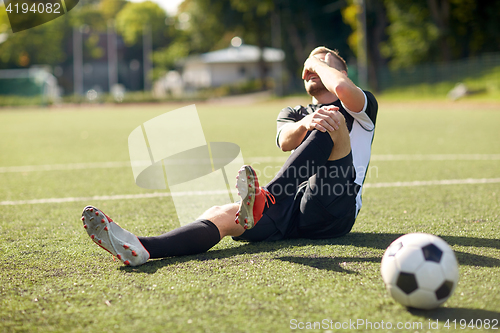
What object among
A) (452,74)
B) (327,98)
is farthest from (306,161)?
(452,74)

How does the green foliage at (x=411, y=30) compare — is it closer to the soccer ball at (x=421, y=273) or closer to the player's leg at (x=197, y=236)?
the player's leg at (x=197, y=236)

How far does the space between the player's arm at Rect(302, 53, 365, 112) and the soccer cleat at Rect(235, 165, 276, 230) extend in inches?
29.9

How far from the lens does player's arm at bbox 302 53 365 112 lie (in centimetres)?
281

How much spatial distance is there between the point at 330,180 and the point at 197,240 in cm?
89

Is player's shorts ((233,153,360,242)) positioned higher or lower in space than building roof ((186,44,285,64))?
lower

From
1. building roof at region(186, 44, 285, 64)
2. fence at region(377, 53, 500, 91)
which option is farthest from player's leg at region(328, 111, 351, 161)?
building roof at region(186, 44, 285, 64)

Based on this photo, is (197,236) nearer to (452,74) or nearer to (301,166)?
(301,166)

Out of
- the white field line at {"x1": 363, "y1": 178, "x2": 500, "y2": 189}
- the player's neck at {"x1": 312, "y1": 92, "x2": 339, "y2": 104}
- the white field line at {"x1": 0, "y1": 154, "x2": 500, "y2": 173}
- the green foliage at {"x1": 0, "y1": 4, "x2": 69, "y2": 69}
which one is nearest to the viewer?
the player's neck at {"x1": 312, "y1": 92, "x2": 339, "y2": 104}

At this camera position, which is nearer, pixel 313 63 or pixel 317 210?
pixel 317 210

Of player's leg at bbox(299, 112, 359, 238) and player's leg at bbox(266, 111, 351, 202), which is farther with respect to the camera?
player's leg at bbox(299, 112, 359, 238)

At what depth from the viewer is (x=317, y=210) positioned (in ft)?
9.55

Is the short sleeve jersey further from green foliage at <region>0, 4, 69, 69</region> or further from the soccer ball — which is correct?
green foliage at <region>0, 4, 69, 69</region>

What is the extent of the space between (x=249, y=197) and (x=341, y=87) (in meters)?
0.90

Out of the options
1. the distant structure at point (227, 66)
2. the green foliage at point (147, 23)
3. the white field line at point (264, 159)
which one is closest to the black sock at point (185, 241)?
the white field line at point (264, 159)
